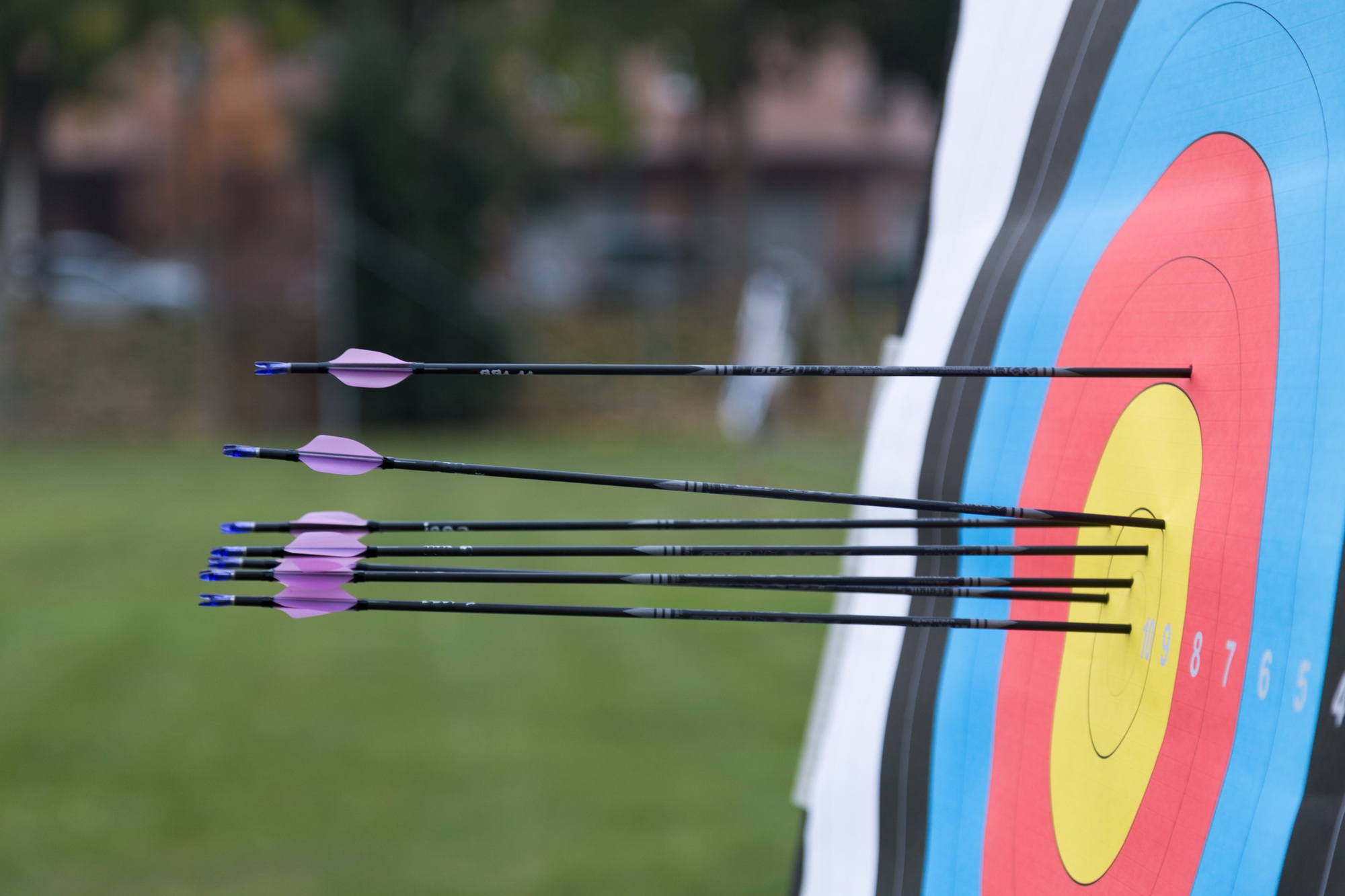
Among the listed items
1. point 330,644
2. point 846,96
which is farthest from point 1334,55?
point 846,96

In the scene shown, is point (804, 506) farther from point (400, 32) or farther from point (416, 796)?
point (400, 32)

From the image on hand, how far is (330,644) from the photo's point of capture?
5047 millimetres

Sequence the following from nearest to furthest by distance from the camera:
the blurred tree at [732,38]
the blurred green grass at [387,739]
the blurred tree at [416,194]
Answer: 1. the blurred green grass at [387,739]
2. the blurred tree at [416,194]
3. the blurred tree at [732,38]

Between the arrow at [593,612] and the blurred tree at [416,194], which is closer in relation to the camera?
the arrow at [593,612]

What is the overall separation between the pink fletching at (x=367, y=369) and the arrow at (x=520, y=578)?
10cm

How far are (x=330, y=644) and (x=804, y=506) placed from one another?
3.21 metres

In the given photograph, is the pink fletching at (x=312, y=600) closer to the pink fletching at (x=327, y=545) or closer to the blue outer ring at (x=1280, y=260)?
the pink fletching at (x=327, y=545)

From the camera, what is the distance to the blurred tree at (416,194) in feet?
43.9

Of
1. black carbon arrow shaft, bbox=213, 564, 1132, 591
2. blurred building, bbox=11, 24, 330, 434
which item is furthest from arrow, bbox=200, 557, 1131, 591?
blurred building, bbox=11, 24, 330, 434

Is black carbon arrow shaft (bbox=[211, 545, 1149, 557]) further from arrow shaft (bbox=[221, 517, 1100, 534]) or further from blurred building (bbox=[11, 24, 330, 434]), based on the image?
blurred building (bbox=[11, 24, 330, 434])

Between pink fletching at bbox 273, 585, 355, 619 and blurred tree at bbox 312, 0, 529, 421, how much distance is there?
12.4 meters

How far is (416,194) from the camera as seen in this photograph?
13.7 m

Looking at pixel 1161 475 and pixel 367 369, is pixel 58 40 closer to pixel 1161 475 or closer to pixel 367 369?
pixel 367 369

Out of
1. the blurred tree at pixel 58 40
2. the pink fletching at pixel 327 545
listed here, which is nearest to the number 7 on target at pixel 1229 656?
the pink fletching at pixel 327 545
